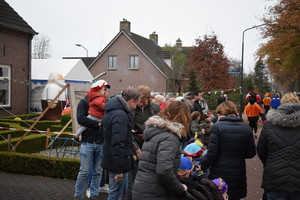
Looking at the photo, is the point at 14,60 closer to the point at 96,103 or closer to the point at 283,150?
the point at 96,103

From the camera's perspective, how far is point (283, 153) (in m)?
3.76

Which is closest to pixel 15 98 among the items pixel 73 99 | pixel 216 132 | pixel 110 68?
pixel 73 99

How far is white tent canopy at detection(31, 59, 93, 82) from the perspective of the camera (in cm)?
2061

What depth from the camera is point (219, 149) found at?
14.1ft

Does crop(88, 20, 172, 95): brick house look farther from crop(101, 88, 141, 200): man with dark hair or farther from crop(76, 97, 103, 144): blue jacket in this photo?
crop(101, 88, 141, 200): man with dark hair

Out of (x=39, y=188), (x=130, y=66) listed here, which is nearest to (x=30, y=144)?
(x=39, y=188)

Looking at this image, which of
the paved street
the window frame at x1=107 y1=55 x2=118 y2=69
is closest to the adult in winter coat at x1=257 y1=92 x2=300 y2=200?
the paved street

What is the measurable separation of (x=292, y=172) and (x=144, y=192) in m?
1.74

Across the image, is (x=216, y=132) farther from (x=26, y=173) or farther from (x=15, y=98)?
(x=15, y=98)

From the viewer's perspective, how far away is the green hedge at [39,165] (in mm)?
7254

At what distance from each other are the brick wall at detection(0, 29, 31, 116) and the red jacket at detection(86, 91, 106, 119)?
41.0ft

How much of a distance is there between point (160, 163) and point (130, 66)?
34.3 meters

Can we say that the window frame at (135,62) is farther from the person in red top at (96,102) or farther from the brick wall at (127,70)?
the person in red top at (96,102)

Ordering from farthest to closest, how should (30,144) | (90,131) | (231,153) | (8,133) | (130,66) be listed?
(130,66), (8,133), (30,144), (90,131), (231,153)
